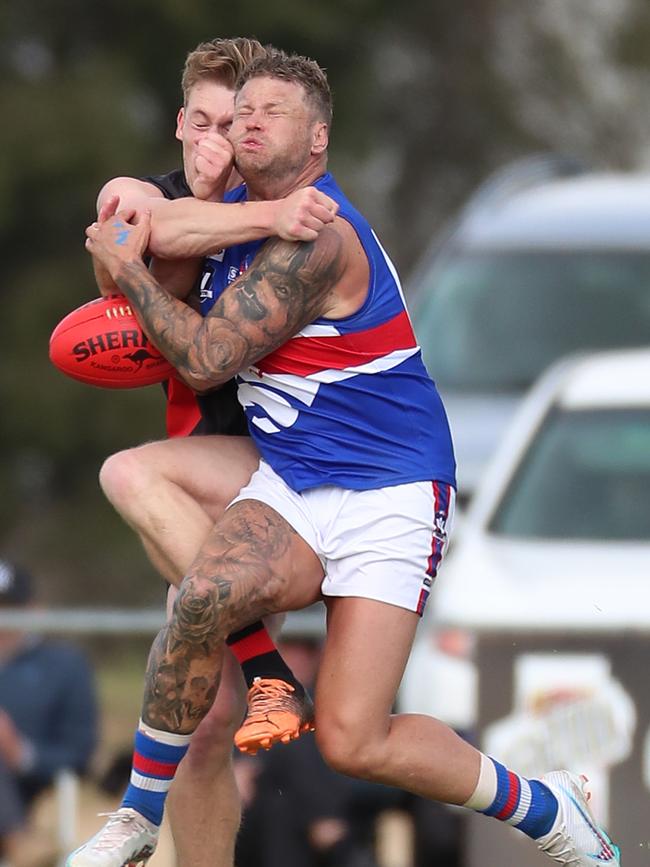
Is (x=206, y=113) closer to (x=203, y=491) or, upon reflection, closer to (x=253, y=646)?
(x=203, y=491)

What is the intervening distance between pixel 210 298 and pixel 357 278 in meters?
0.45

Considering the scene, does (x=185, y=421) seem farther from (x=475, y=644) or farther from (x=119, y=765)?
(x=119, y=765)

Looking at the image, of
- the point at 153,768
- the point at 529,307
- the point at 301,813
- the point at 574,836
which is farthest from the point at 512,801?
the point at 529,307

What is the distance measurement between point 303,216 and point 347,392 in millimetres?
599

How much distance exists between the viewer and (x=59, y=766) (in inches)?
330

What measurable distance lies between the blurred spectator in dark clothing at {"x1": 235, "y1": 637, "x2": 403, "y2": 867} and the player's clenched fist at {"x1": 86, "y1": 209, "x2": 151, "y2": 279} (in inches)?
128

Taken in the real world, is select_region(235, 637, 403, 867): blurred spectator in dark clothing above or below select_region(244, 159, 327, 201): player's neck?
below

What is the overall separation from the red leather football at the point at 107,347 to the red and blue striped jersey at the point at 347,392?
23cm

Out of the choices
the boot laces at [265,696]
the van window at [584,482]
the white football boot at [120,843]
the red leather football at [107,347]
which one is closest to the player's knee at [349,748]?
the boot laces at [265,696]

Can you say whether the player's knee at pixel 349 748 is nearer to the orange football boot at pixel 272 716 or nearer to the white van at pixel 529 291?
the orange football boot at pixel 272 716

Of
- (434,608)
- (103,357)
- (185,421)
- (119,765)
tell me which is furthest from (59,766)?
(103,357)

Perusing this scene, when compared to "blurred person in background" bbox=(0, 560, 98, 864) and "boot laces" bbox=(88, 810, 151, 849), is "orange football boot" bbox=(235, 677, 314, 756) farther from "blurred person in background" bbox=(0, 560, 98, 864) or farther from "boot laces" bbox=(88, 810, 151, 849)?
"blurred person in background" bbox=(0, 560, 98, 864)

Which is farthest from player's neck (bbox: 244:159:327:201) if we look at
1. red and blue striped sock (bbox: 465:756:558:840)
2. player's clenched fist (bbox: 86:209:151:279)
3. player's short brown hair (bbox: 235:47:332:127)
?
red and blue striped sock (bbox: 465:756:558:840)

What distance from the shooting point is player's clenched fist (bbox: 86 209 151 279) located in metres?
5.12
